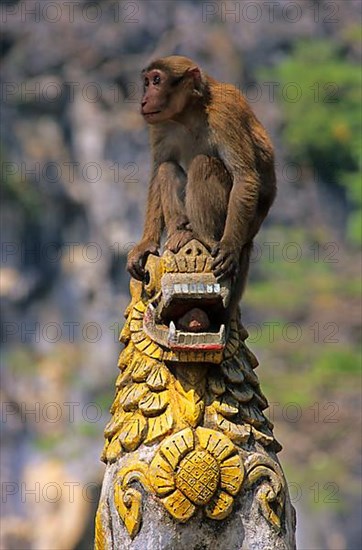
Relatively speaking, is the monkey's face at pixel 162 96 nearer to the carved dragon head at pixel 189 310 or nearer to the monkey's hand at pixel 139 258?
the monkey's hand at pixel 139 258

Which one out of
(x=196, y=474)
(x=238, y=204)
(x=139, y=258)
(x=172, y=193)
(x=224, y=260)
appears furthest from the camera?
(x=172, y=193)

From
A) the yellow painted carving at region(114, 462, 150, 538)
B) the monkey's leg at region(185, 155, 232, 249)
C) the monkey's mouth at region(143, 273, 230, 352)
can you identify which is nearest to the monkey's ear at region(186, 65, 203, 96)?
the monkey's leg at region(185, 155, 232, 249)

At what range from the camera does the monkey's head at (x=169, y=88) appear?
449 cm

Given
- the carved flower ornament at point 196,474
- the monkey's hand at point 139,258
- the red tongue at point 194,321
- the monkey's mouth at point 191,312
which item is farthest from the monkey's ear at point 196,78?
the carved flower ornament at point 196,474

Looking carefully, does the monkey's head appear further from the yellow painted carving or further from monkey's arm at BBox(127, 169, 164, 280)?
the yellow painted carving

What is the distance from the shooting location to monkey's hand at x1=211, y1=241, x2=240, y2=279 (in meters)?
→ 3.82

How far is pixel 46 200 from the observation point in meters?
18.5

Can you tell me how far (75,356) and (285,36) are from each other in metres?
6.39

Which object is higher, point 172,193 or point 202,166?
point 202,166

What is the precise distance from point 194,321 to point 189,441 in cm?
39

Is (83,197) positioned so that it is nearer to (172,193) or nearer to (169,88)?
Result: (169,88)

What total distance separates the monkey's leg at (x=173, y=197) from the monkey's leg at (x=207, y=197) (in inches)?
1.9

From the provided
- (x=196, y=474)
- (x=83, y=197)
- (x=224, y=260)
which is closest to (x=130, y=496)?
(x=196, y=474)

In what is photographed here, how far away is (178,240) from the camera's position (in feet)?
12.9
